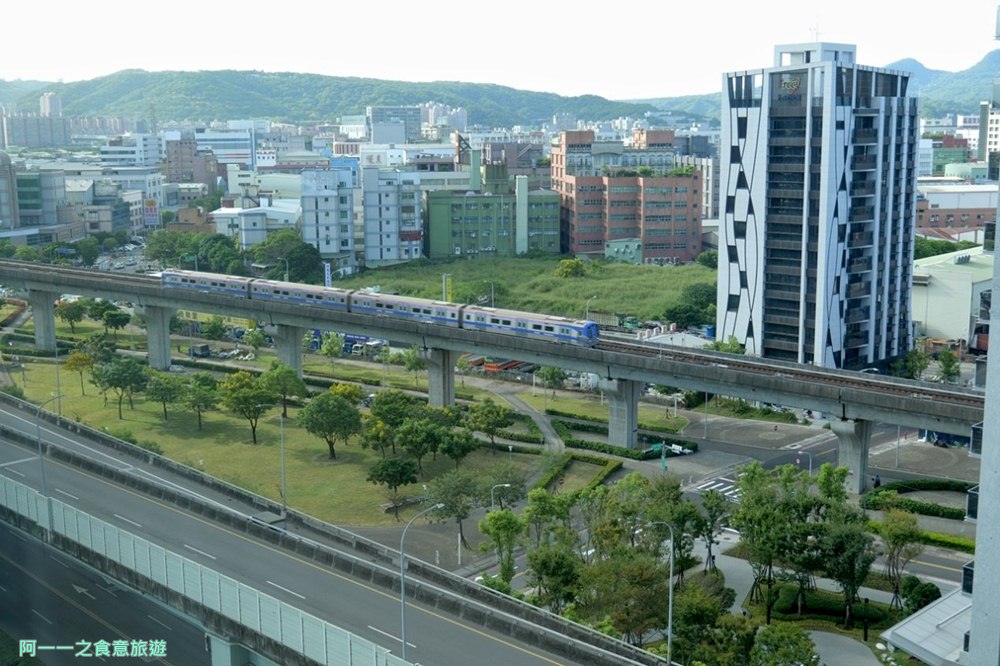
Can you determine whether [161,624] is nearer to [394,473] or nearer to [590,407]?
[394,473]

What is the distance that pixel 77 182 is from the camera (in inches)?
5792

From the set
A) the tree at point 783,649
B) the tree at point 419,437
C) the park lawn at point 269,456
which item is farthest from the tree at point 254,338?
the tree at point 783,649

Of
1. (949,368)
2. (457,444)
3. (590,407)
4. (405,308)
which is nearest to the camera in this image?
(457,444)

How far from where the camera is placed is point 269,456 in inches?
2108

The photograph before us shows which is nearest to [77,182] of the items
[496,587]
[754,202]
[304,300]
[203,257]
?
[203,257]

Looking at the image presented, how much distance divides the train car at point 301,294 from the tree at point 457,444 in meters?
19.5

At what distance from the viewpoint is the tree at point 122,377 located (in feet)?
198

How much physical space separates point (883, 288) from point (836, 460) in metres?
19.1

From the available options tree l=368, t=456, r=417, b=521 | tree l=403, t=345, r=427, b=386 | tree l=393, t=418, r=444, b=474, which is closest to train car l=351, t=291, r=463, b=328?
tree l=403, t=345, r=427, b=386

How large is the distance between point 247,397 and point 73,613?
1984 cm

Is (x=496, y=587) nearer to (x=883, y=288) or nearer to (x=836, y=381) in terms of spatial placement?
(x=836, y=381)

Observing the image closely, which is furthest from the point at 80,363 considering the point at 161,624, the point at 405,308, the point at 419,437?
the point at 161,624

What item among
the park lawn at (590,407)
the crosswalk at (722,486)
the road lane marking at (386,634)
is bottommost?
the crosswalk at (722,486)

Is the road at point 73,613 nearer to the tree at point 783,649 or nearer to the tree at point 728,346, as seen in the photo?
the tree at point 783,649
